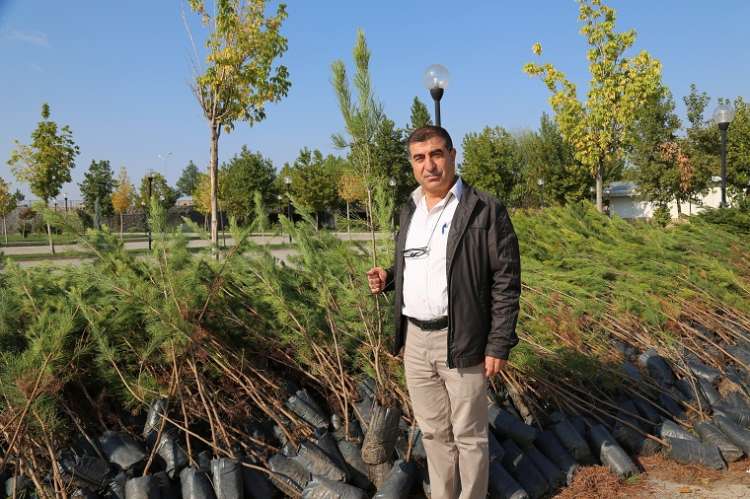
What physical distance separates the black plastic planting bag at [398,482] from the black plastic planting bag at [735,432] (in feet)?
7.20

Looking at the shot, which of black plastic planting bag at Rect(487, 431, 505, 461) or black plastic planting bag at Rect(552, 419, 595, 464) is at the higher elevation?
black plastic planting bag at Rect(487, 431, 505, 461)

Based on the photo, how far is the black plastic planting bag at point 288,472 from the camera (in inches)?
120

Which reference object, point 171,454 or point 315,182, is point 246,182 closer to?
point 315,182

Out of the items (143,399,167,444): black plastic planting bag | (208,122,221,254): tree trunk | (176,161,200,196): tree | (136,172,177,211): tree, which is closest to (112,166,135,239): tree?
(136,172,177,211): tree

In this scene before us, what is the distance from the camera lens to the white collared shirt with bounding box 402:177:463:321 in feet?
8.48

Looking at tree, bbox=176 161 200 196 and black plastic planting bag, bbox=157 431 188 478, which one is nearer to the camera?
black plastic planting bag, bbox=157 431 188 478

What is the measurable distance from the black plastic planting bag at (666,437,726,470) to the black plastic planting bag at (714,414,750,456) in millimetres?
171

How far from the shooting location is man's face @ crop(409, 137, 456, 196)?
8.55 feet

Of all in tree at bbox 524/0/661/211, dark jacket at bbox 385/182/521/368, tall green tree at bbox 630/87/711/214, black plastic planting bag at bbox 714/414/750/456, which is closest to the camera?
dark jacket at bbox 385/182/521/368

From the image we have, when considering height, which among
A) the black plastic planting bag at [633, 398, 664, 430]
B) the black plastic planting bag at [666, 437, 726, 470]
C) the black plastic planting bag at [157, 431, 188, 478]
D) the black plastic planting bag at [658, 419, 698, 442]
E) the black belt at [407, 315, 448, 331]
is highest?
the black belt at [407, 315, 448, 331]

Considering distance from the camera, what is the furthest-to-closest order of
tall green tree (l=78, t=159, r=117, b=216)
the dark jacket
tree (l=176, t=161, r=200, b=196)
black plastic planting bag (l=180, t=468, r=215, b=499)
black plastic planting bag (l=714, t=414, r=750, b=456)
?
tree (l=176, t=161, r=200, b=196) < tall green tree (l=78, t=159, r=117, b=216) < black plastic planting bag (l=714, t=414, r=750, b=456) < black plastic planting bag (l=180, t=468, r=215, b=499) < the dark jacket

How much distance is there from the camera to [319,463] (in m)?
3.10

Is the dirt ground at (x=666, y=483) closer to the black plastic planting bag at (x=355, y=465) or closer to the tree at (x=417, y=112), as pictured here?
the black plastic planting bag at (x=355, y=465)

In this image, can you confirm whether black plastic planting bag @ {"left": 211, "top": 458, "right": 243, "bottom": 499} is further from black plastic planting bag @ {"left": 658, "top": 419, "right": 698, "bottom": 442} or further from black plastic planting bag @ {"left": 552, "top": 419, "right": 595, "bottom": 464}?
black plastic planting bag @ {"left": 658, "top": 419, "right": 698, "bottom": 442}
